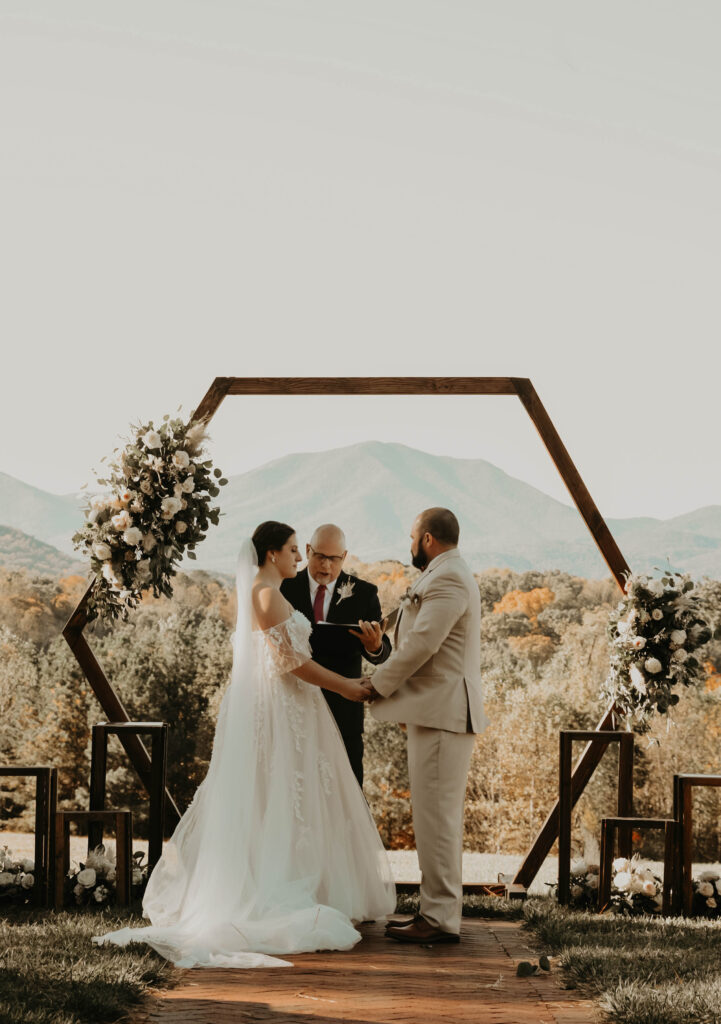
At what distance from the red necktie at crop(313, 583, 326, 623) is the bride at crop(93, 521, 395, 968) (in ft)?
2.53

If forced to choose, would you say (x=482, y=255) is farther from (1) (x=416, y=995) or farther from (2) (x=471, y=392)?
(1) (x=416, y=995)

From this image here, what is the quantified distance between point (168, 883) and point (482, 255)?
628 cm

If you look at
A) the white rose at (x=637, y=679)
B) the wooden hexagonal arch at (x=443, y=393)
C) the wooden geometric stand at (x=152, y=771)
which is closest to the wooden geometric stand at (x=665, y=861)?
the wooden hexagonal arch at (x=443, y=393)

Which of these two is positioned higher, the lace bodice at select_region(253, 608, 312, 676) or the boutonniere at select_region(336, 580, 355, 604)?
the boutonniere at select_region(336, 580, 355, 604)

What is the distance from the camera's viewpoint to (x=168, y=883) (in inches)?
200

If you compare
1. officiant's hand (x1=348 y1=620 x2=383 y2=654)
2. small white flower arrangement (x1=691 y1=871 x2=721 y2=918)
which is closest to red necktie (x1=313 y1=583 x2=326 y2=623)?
officiant's hand (x1=348 y1=620 x2=383 y2=654)

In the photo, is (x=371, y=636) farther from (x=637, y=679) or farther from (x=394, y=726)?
(x=394, y=726)

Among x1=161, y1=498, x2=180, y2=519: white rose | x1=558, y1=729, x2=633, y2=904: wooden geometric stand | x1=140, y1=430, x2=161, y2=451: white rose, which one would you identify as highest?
x1=140, y1=430, x2=161, y2=451: white rose

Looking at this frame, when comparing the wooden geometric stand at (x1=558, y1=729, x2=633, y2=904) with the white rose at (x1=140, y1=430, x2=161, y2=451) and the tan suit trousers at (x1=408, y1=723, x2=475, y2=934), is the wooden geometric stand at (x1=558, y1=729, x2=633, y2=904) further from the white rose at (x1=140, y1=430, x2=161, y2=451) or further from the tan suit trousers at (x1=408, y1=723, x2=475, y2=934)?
the white rose at (x1=140, y1=430, x2=161, y2=451)

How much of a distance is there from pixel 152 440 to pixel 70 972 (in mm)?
2772

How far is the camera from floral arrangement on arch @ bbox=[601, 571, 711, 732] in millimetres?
5961

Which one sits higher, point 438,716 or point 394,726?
point 438,716

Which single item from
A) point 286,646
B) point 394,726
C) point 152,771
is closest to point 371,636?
point 286,646

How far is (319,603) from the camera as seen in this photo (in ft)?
19.9
